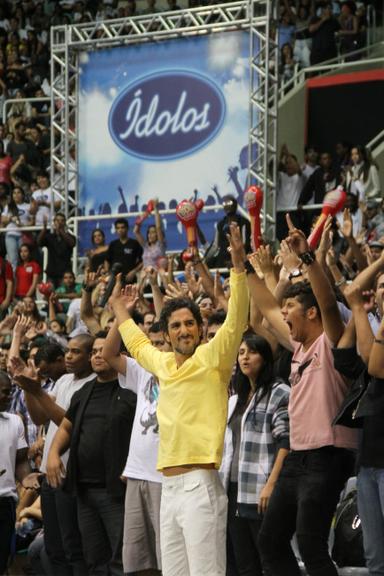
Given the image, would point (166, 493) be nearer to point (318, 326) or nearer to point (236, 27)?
point (318, 326)

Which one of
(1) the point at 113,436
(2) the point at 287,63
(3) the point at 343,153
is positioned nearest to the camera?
(1) the point at 113,436

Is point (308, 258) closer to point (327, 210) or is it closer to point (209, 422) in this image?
point (209, 422)

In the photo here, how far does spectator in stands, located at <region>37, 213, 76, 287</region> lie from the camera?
18781mm

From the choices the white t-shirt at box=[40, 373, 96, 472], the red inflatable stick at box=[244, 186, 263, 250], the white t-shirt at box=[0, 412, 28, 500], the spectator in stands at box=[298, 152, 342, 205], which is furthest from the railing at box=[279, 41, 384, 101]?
the red inflatable stick at box=[244, 186, 263, 250]

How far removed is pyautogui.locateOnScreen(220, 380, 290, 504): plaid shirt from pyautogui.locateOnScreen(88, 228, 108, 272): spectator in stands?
8.99 m

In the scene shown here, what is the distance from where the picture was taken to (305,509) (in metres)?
7.34

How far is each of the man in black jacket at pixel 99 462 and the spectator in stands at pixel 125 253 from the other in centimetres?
731

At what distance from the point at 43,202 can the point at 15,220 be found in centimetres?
59

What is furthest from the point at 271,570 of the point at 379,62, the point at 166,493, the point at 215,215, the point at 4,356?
the point at 379,62

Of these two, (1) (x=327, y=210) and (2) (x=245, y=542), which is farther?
(1) (x=327, y=210)

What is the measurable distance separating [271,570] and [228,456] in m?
1.37

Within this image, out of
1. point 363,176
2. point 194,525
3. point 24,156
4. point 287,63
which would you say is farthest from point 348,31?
point 194,525

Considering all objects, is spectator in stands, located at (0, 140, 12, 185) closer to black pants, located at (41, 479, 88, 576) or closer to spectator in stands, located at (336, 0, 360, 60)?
spectator in stands, located at (336, 0, 360, 60)

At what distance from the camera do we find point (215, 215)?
1806 cm
